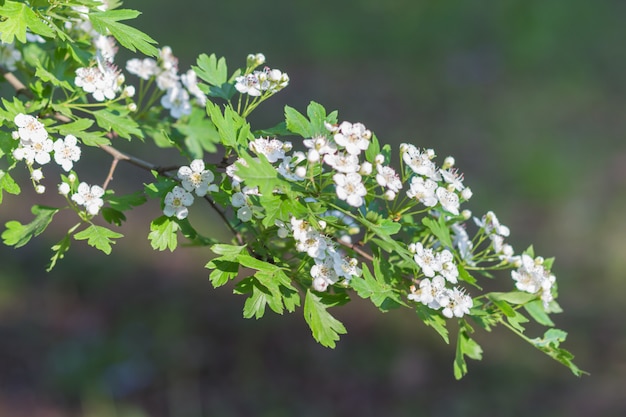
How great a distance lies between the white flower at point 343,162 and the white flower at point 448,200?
22 centimetres

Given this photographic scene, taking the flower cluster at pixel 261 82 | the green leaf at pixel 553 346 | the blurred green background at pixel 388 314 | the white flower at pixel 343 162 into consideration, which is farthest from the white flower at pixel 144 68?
the blurred green background at pixel 388 314

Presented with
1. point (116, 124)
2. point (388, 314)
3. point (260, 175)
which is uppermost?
point (260, 175)

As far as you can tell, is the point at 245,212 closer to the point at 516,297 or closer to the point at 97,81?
the point at 97,81

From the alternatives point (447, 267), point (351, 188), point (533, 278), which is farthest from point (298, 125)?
point (533, 278)

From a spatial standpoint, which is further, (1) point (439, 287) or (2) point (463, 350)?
(2) point (463, 350)

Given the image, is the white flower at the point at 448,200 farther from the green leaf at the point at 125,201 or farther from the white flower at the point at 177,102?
the white flower at the point at 177,102

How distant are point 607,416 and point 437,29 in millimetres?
5169

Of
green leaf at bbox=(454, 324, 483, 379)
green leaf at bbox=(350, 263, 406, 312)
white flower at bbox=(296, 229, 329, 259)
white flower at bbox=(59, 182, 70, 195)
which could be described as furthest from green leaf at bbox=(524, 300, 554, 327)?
white flower at bbox=(59, 182, 70, 195)

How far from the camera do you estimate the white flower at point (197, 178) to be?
4.36 feet

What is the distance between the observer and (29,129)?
1309 millimetres

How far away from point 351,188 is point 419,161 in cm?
20

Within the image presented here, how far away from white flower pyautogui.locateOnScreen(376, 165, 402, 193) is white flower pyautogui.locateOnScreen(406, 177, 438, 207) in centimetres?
4

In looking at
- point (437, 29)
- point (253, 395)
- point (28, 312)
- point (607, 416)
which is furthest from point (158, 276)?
point (437, 29)

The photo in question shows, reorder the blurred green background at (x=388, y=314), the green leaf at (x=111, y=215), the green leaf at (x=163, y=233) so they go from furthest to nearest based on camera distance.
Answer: the blurred green background at (x=388, y=314), the green leaf at (x=111, y=215), the green leaf at (x=163, y=233)
